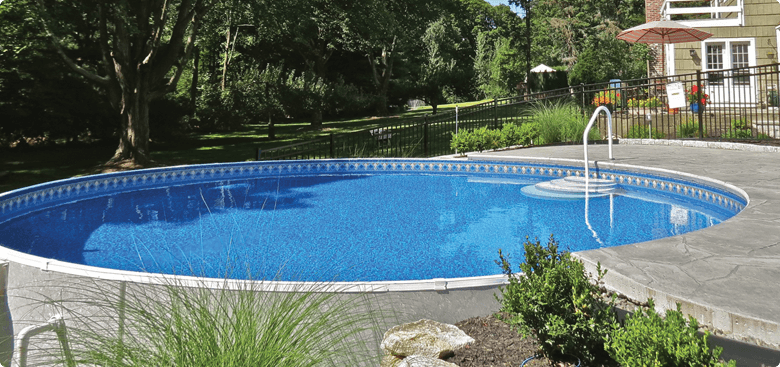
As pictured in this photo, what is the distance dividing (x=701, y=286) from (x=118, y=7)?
47.3 feet

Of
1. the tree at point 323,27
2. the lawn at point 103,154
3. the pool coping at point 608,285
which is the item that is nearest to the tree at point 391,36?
the tree at point 323,27

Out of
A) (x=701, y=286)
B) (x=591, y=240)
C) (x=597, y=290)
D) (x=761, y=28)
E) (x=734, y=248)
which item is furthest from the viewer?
(x=761, y=28)

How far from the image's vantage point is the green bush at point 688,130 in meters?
14.5

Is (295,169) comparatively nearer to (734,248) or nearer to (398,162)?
(398,162)

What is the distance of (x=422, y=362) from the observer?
3.49 metres

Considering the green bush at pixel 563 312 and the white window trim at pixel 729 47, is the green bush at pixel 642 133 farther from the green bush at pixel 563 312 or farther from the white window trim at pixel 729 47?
the green bush at pixel 563 312

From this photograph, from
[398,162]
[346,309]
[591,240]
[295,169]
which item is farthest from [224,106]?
[346,309]

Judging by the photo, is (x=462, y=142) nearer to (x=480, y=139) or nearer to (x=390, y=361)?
(x=480, y=139)

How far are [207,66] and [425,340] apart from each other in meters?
26.8

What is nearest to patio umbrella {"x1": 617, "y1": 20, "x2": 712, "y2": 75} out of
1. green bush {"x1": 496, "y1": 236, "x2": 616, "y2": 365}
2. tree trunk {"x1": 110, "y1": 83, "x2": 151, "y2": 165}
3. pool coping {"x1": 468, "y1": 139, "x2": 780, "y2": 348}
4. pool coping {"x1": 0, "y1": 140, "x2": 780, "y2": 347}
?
pool coping {"x1": 468, "y1": 139, "x2": 780, "y2": 348}

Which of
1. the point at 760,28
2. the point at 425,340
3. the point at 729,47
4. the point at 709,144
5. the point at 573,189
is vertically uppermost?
the point at 760,28

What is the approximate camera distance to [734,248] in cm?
481

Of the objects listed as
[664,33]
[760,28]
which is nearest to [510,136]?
[664,33]

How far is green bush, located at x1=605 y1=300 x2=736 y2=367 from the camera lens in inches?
101
